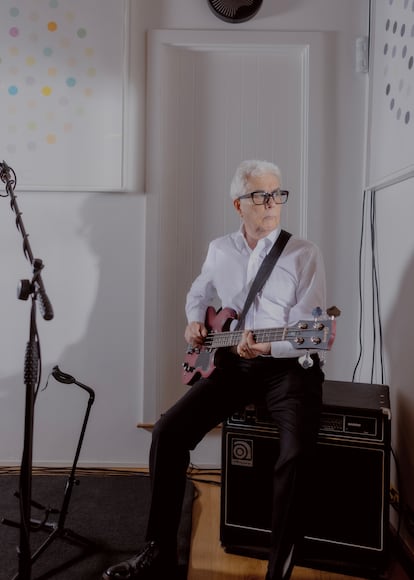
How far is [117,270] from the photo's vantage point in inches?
108

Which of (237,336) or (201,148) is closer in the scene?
(237,336)

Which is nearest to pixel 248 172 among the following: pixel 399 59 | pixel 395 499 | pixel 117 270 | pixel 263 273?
pixel 263 273

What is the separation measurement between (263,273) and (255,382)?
0.42 meters

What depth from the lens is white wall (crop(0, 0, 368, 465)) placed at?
2.63 m

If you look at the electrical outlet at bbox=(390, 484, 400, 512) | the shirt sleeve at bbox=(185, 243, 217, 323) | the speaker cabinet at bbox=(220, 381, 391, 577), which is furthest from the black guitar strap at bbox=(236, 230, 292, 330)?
the electrical outlet at bbox=(390, 484, 400, 512)

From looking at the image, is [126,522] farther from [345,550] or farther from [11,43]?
[11,43]

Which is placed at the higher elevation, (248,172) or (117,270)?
(248,172)

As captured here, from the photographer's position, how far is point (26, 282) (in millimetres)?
1494

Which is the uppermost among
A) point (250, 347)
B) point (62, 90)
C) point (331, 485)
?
point (62, 90)

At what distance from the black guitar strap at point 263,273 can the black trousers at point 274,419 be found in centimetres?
18

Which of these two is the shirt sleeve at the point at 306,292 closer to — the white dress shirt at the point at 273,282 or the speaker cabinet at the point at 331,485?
the white dress shirt at the point at 273,282

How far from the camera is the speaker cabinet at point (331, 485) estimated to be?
6.02 ft

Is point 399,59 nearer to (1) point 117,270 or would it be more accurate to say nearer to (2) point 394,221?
(2) point 394,221

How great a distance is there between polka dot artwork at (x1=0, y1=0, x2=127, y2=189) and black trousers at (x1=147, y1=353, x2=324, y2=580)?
126 centimetres
